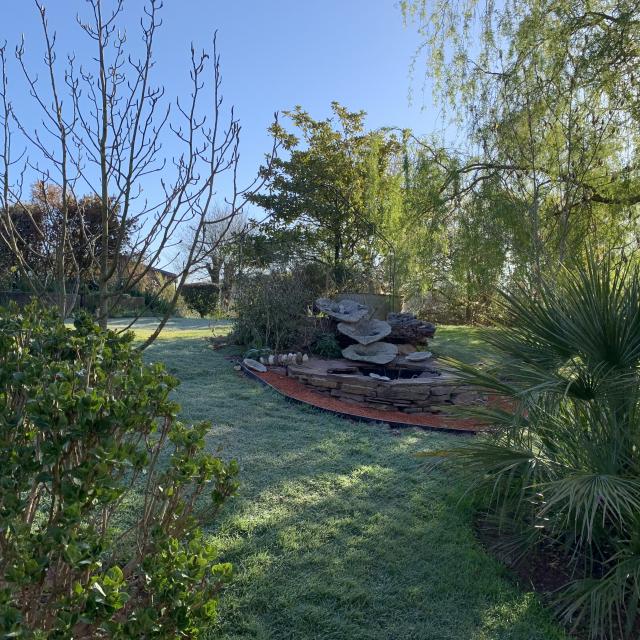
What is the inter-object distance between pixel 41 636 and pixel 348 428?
466cm

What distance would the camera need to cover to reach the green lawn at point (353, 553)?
8.03 feet

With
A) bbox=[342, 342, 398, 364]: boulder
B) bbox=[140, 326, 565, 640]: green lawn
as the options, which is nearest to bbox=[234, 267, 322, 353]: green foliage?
bbox=[342, 342, 398, 364]: boulder

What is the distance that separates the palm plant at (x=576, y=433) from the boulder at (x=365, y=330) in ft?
16.8

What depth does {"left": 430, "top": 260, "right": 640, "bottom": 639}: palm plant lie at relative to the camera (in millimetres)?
2670

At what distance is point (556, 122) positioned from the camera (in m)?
9.02

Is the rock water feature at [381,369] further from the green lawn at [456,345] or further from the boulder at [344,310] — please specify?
the green lawn at [456,345]

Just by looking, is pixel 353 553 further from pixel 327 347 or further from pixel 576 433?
pixel 327 347

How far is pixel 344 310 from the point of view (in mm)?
9461

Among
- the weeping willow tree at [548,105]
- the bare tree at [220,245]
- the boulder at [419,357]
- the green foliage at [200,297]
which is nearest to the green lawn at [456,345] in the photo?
the boulder at [419,357]

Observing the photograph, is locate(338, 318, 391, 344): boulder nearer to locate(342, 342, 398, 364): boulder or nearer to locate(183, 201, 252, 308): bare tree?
locate(342, 342, 398, 364): boulder

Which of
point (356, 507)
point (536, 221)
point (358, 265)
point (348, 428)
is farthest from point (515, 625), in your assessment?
point (358, 265)

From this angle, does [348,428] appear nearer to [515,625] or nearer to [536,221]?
[515,625]

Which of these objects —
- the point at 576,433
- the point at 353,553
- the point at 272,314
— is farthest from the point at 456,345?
the point at 353,553

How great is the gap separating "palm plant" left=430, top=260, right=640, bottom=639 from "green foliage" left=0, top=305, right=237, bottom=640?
1.87 meters
